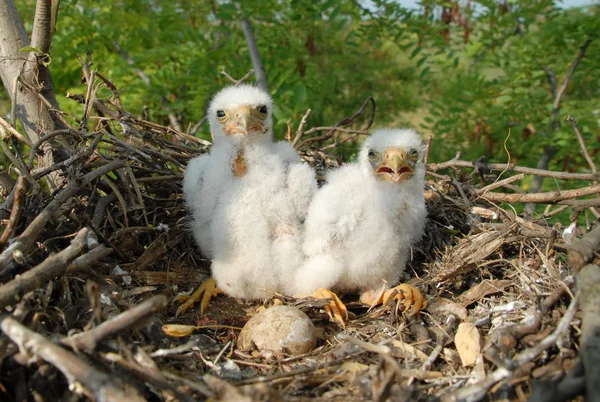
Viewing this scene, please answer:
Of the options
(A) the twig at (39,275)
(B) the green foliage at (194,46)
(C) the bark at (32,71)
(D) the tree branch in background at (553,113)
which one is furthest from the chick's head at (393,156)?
(D) the tree branch in background at (553,113)

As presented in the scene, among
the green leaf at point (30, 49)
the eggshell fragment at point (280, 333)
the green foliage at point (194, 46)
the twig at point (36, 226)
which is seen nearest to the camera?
the twig at point (36, 226)

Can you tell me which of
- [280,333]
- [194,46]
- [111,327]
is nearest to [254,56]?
[194,46]

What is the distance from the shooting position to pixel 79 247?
1931 mm

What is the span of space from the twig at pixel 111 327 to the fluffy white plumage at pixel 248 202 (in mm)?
1090

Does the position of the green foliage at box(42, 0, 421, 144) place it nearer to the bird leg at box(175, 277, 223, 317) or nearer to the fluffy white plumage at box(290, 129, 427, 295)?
the fluffy white plumage at box(290, 129, 427, 295)

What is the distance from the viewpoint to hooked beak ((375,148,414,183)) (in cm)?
269

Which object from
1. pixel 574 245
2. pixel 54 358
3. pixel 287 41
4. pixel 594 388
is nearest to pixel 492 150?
pixel 287 41

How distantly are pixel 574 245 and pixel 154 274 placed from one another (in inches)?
77.9

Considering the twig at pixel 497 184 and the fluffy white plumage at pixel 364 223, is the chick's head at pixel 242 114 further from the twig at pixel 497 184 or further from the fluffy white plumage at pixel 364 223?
the twig at pixel 497 184

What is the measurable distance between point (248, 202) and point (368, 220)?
0.62 meters

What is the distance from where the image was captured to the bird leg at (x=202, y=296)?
284cm

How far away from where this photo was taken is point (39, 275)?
5.88 ft

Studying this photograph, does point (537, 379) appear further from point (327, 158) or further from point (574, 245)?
point (327, 158)

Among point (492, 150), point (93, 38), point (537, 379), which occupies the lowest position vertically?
point (492, 150)
